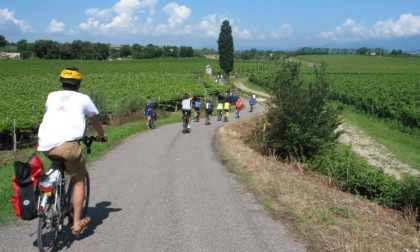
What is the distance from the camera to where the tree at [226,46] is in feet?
258

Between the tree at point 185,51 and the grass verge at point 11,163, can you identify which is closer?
the grass verge at point 11,163

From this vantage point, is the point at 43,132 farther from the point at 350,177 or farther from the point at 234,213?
the point at 350,177

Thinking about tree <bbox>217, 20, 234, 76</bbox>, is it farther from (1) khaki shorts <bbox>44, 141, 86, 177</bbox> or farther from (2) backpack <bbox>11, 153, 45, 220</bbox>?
(2) backpack <bbox>11, 153, 45, 220</bbox>

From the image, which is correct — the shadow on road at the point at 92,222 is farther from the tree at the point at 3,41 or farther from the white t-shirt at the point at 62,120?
the tree at the point at 3,41

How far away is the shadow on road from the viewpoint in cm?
492

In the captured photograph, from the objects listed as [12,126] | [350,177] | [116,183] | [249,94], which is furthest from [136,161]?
[249,94]

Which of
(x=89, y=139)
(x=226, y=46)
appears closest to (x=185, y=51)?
(x=226, y=46)

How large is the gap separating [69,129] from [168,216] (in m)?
2.12

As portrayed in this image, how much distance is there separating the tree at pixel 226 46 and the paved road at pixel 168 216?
70.6 meters

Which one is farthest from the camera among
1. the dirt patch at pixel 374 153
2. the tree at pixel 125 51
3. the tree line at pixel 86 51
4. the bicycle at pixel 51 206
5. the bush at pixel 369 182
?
the tree at pixel 125 51

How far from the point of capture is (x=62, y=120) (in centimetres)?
465

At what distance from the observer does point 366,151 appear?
76.3ft

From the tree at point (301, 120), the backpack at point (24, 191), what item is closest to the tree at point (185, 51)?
the tree at point (301, 120)

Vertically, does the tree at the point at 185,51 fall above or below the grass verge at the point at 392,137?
above
